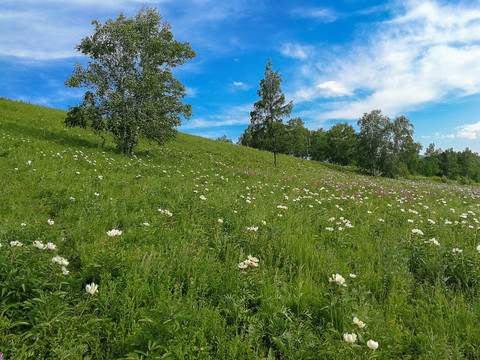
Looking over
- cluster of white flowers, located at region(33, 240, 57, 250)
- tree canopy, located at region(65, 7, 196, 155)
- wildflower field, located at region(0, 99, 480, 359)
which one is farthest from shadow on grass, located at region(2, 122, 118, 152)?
cluster of white flowers, located at region(33, 240, 57, 250)

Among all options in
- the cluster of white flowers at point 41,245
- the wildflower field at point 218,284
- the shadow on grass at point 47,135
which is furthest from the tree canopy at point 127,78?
the cluster of white flowers at point 41,245

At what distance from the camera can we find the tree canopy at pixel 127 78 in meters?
15.4

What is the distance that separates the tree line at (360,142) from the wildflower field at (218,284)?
65.3 ft

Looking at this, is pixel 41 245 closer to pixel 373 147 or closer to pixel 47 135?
pixel 47 135

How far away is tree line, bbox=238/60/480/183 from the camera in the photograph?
82.5 feet

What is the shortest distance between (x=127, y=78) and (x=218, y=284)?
1671 cm

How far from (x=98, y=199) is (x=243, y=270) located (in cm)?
501

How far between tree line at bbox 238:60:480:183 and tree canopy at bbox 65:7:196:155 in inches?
437

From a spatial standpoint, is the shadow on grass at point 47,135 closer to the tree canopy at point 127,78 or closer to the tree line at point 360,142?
the tree canopy at point 127,78

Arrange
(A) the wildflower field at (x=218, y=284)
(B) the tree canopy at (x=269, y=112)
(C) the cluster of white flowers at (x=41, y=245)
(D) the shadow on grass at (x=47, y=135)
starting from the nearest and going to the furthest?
(A) the wildflower field at (x=218, y=284), (C) the cluster of white flowers at (x=41, y=245), (D) the shadow on grass at (x=47, y=135), (B) the tree canopy at (x=269, y=112)

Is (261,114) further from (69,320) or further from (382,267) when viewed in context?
(69,320)

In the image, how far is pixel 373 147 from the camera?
4534 centimetres

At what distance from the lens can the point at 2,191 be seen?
20.2 feet

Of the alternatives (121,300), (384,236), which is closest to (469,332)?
(384,236)
